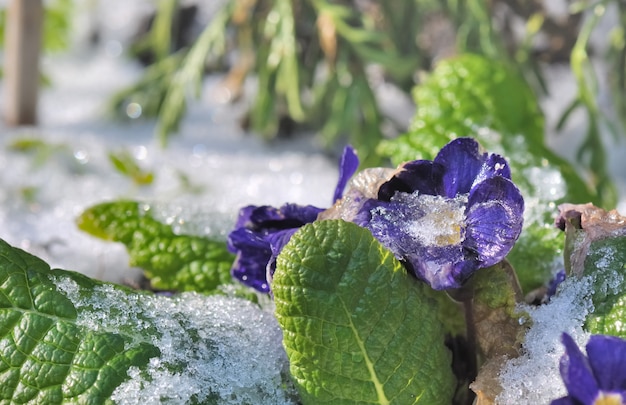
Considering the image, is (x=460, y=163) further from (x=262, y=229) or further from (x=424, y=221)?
(x=262, y=229)

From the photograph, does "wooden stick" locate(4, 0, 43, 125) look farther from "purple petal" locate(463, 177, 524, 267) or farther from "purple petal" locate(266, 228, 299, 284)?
"purple petal" locate(463, 177, 524, 267)

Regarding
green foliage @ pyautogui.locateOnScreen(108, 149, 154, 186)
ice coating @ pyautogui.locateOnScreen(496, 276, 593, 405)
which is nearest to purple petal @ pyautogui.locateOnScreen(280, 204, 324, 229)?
ice coating @ pyautogui.locateOnScreen(496, 276, 593, 405)

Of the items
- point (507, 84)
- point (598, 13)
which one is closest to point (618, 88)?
point (598, 13)

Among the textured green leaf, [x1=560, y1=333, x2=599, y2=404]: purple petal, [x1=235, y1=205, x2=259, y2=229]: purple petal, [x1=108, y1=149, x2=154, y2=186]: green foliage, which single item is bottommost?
[x1=560, y1=333, x2=599, y2=404]: purple petal

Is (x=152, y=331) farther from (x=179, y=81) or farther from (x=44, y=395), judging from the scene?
(x=179, y=81)

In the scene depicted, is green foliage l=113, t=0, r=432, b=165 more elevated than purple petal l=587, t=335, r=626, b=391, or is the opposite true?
green foliage l=113, t=0, r=432, b=165

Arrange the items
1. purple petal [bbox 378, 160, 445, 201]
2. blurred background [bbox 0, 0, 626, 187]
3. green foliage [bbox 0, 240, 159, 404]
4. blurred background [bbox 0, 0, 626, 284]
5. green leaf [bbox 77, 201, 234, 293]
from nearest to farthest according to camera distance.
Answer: green foliage [bbox 0, 240, 159, 404] → purple petal [bbox 378, 160, 445, 201] → green leaf [bbox 77, 201, 234, 293] → blurred background [bbox 0, 0, 626, 284] → blurred background [bbox 0, 0, 626, 187]
